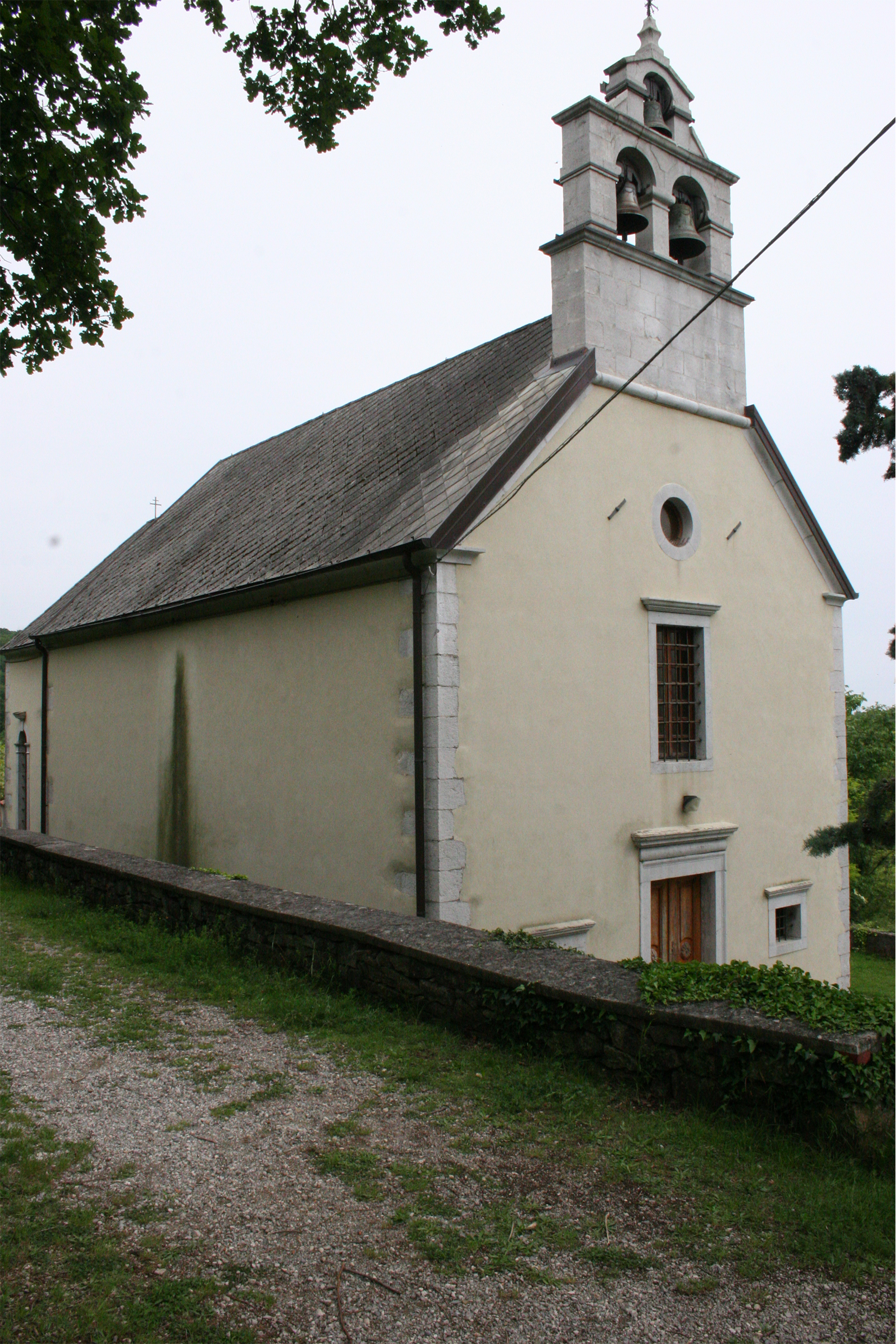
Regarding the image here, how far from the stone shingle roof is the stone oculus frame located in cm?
429

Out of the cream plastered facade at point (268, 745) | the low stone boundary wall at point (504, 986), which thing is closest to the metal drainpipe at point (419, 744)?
the cream plastered facade at point (268, 745)

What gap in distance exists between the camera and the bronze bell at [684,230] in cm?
1191

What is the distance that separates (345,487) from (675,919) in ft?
21.5

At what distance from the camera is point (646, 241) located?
1164 centimetres

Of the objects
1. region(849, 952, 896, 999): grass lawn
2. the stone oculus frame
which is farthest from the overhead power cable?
region(849, 952, 896, 999): grass lawn

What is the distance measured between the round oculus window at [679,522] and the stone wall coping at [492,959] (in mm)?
6112

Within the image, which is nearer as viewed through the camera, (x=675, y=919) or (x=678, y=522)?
(x=675, y=919)

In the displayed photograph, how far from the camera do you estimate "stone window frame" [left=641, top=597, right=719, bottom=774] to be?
1088cm

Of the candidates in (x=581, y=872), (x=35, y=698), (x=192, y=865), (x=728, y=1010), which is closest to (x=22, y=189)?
(x=728, y=1010)

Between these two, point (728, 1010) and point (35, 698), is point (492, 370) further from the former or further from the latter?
point (35, 698)

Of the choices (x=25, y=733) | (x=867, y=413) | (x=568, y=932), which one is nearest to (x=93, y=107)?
(x=867, y=413)

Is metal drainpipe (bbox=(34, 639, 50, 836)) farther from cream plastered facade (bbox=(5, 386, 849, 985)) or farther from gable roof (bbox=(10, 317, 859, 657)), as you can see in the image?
cream plastered facade (bbox=(5, 386, 849, 985))

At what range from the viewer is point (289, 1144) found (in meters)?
4.27

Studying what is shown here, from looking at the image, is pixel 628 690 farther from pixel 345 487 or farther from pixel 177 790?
pixel 177 790
